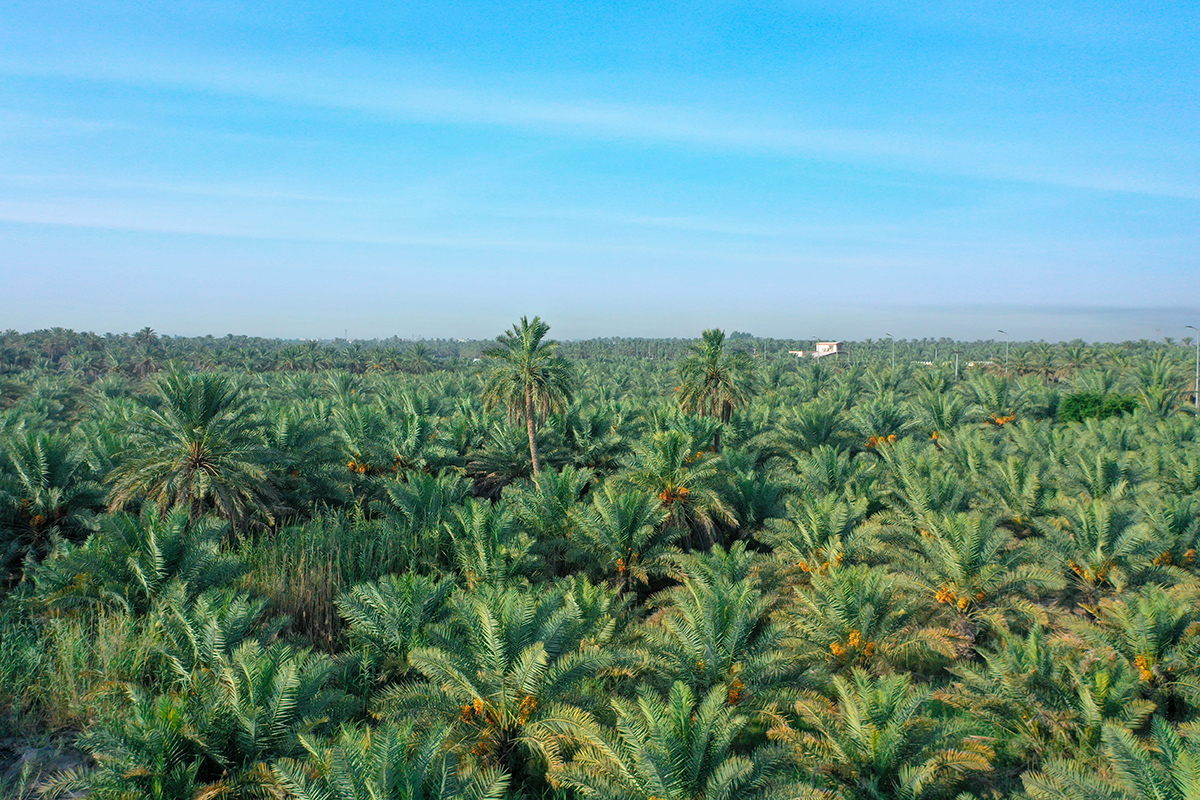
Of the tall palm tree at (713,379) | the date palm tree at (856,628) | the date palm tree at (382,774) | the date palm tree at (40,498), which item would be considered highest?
the tall palm tree at (713,379)

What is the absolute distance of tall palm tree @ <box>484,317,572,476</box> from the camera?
2477 centimetres

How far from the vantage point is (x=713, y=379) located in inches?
1208

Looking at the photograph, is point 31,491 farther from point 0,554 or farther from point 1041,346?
point 1041,346

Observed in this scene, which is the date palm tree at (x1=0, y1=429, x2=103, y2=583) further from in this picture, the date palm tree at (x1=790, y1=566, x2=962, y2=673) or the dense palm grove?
the date palm tree at (x1=790, y1=566, x2=962, y2=673)

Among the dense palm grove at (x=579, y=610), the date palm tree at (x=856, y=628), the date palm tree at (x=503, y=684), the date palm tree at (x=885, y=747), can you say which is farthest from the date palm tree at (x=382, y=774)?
the date palm tree at (x=856, y=628)

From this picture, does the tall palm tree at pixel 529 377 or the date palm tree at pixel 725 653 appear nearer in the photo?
the date palm tree at pixel 725 653

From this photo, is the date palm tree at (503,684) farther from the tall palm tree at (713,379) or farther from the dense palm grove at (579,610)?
the tall palm tree at (713,379)

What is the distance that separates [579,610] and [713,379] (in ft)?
67.9

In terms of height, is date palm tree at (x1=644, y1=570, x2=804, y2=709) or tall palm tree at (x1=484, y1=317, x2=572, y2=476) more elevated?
tall palm tree at (x1=484, y1=317, x2=572, y2=476)

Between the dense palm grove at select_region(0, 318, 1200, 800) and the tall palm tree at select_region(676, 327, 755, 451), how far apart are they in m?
3.44

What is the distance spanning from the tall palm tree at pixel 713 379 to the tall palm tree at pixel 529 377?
296 inches

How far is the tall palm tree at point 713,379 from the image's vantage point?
30141mm

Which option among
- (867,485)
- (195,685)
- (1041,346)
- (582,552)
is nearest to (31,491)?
(195,685)

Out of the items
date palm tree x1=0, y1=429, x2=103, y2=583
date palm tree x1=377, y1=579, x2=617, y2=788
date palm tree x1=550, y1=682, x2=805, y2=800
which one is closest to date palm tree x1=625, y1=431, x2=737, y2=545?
date palm tree x1=377, y1=579, x2=617, y2=788
